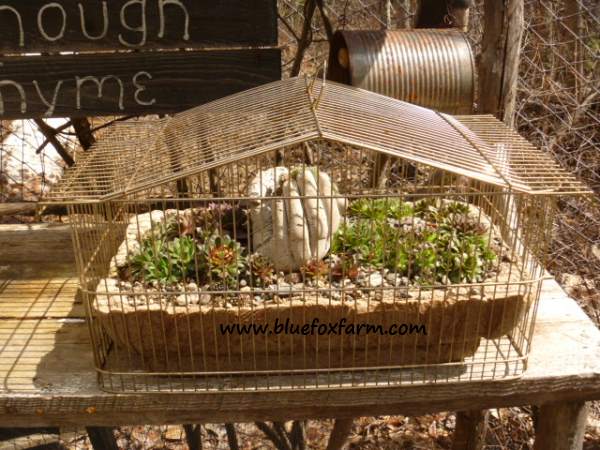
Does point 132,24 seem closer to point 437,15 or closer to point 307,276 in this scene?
Result: point 307,276

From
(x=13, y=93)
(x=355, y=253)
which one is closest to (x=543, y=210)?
(x=355, y=253)

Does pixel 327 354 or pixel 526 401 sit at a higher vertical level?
pixel 327 354

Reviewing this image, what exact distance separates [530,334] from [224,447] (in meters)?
2.01

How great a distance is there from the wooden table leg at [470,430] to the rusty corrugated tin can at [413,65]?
0.97 m

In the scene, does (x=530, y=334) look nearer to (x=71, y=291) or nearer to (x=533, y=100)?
(x=71, y=291)

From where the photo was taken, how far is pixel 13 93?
148 cm

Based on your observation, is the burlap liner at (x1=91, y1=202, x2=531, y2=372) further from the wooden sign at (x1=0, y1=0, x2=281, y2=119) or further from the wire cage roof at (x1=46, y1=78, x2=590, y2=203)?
the wooden sign at (x1=0, y1=0, x2=281, y2=119)

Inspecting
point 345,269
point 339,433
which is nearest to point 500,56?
point 345,269

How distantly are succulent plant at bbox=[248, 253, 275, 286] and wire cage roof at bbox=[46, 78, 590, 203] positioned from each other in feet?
0.76

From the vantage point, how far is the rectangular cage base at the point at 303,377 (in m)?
1.11

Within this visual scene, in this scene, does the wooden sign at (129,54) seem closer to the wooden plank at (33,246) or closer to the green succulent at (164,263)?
the wooden plank at (33,246)

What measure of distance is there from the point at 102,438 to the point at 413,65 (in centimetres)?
155

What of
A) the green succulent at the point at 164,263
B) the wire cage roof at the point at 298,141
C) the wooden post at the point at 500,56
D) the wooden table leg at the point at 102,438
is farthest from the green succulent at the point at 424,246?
the wooden table leg at the point at 102,438

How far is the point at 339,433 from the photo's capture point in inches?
81.3
